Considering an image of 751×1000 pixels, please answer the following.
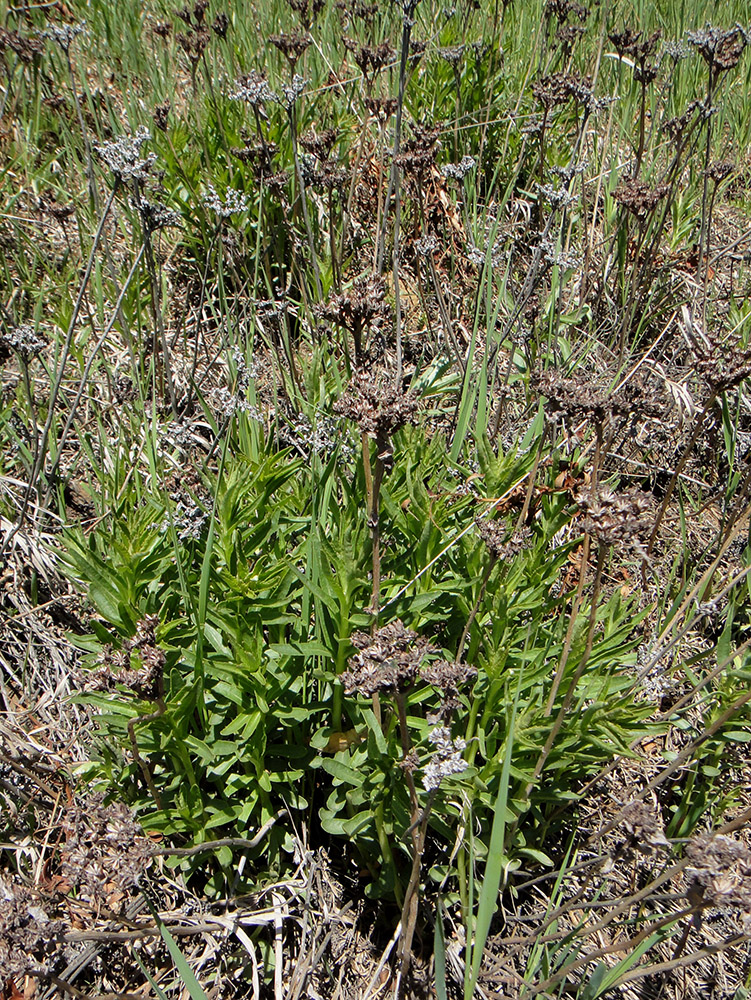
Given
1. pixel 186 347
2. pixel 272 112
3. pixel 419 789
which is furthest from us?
pixel 272 112

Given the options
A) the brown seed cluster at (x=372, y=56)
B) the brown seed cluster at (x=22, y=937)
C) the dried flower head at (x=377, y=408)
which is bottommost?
the brown seed cluster at (x=22, y=937)

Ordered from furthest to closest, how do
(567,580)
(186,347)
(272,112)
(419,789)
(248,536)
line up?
(272,112) < (186,347) < (567,580) < (248,536) < (419,789)

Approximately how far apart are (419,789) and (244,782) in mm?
539

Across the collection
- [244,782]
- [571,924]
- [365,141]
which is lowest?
[571,924]

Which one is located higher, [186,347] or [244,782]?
[186,347]

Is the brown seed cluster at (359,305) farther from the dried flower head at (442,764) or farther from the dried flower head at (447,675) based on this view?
the dried flower head at (442,764)

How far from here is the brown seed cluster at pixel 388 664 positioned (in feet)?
5.38

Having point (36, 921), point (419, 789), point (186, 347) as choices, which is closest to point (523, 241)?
point (186, 347)

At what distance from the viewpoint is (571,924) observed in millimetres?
2531

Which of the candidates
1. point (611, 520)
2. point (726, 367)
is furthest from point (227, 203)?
point (611, 520)

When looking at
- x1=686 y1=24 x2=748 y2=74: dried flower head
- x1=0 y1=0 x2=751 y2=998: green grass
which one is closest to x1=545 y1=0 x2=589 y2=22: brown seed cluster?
x1=0 y1=0 x2=751 y2=998: green grass

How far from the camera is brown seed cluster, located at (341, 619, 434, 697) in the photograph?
164cm

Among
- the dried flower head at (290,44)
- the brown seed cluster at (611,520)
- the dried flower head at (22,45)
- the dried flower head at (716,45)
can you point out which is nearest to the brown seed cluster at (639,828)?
the brown seed cluster at (611,520)

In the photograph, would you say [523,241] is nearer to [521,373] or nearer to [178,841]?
[521,373]
